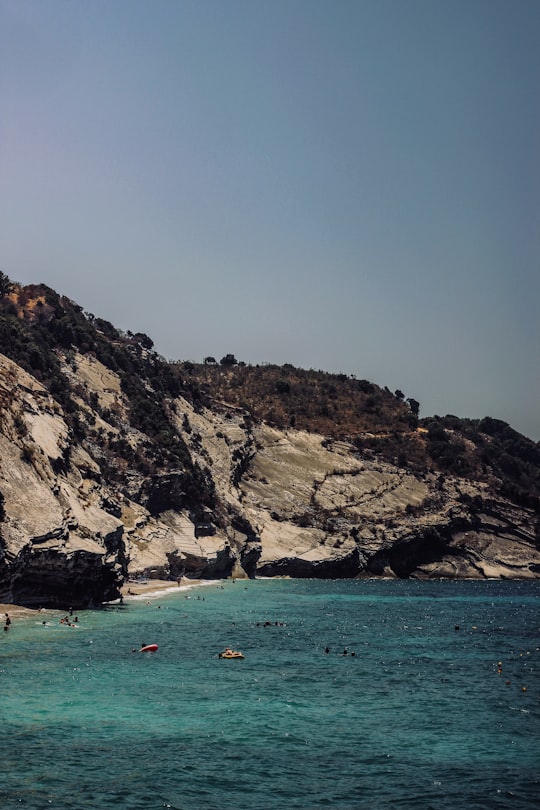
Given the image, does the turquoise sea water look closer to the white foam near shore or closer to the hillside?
the white foam near shore

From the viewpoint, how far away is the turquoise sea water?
73.3ft

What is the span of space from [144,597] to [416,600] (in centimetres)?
3063

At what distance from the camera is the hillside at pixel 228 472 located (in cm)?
7356

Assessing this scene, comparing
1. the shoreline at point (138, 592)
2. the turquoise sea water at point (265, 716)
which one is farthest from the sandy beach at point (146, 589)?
the turquoise sea water at point (265, 716)

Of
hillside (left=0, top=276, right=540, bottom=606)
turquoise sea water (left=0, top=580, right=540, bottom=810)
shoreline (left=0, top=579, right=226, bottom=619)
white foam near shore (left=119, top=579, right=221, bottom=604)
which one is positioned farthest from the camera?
white foam near shore (left=119, top=579, right=221, bottom=604)

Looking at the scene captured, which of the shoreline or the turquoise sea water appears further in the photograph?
the shoreline

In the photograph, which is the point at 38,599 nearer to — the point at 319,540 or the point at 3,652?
the point at 3,652

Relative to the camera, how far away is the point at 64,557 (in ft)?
189

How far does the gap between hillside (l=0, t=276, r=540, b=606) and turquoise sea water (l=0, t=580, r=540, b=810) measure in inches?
703

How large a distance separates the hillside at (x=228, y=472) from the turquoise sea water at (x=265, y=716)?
703 inches

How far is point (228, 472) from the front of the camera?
126 meters

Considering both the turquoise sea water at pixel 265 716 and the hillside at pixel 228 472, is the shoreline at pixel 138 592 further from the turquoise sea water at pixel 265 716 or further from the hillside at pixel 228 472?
the turquoise sea water at pixel 265 716

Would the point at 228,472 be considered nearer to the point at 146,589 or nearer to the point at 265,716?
the point at 146,589

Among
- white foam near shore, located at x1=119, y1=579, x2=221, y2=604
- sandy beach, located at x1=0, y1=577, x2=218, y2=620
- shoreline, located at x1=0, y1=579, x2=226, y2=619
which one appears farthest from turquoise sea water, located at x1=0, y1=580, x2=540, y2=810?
white foam near shore, located at x1=119, y1=579, x2=221, y2=604
